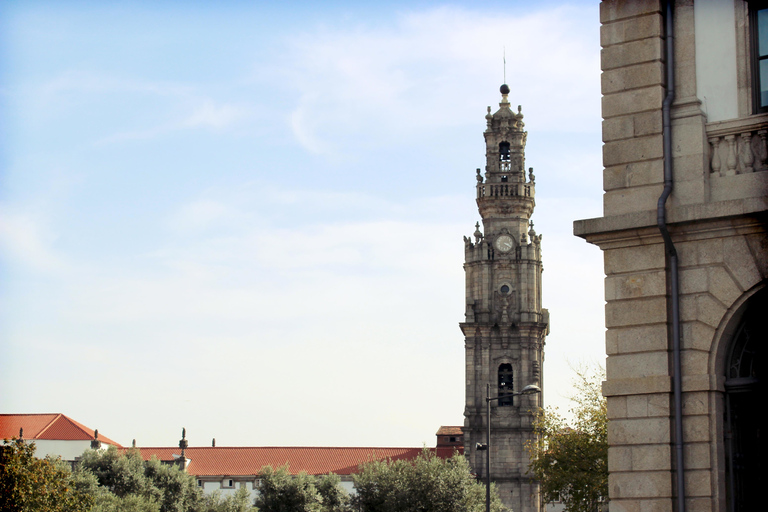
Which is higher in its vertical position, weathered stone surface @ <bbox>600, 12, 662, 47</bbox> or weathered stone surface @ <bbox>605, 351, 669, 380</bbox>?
A: weathered stone surface @ <bbox>600, 12, 662, 47</bbox>

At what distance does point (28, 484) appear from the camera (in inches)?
1419

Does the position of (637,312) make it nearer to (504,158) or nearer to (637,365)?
(637,365)

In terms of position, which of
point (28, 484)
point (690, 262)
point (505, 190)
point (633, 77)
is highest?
point (505, 190)

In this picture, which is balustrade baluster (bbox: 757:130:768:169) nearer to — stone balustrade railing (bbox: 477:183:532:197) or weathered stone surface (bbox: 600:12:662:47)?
weathered stone surface (bbox: 600:12:662:47)

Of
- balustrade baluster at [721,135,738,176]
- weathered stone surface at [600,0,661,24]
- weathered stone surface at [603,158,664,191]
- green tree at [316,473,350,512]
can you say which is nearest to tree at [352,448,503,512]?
green tree at [316,473,350,512]

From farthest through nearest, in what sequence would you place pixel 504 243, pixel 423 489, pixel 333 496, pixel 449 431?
pixel 449 431 < pixel 504 243 < pixel 333 496 < pixel 423 489

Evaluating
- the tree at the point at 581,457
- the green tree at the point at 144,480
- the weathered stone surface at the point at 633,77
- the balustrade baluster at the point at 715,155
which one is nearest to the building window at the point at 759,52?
the balustrade baluster at the point at 715,155

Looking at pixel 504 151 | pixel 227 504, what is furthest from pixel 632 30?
pixel 504 151

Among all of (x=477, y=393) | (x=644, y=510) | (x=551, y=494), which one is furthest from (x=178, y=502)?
(x=644, y=510)

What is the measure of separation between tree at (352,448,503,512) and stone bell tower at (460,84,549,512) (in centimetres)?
2047

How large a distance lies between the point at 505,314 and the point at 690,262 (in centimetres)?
6837

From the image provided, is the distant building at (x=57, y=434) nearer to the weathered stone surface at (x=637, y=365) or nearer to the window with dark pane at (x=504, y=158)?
the window with dark pane at (x=504, y=158)

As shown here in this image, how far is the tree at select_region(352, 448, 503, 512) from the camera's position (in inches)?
2110

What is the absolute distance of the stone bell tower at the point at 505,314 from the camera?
258ft
